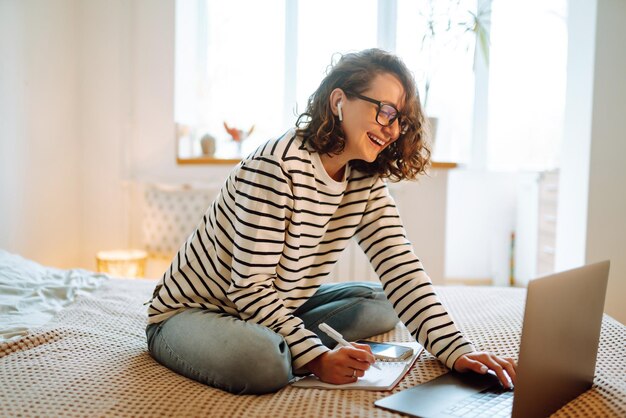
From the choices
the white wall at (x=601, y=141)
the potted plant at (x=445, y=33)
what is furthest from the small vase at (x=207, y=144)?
the white wall at (x=601, y=141)

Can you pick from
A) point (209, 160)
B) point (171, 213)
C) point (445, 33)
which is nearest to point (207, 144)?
point (209, 160)

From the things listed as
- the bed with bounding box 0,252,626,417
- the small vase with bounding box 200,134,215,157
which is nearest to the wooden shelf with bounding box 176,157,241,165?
the small vase with bounding box 200,134,215,157

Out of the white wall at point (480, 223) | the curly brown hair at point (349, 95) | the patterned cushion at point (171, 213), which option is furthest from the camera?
the white wall at point (480, 223)

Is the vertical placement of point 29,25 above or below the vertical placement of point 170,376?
above

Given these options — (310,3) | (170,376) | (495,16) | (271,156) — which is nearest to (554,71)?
(495,16)

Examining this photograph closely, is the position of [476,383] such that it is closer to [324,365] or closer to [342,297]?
[324,365]

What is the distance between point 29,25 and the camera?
2.57 m

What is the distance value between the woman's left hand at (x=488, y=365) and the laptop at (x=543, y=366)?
2 centimetres

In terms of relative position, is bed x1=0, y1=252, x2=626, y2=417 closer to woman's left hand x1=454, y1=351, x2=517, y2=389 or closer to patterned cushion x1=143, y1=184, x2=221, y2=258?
woman's left hand x1=454, y1=351, x2=517, y2=389

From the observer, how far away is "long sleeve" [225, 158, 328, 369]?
1146mm

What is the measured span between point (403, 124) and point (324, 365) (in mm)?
548

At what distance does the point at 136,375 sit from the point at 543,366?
71 centimetres

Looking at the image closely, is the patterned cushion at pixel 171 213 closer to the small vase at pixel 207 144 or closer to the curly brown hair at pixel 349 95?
the small vase at pixel 207 144

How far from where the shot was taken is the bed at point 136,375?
945mm
